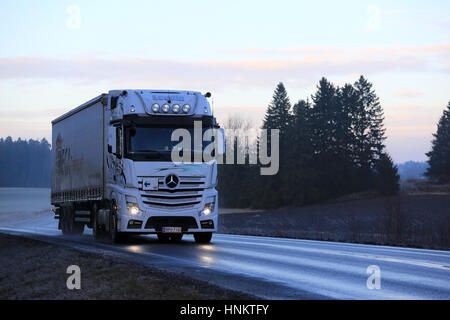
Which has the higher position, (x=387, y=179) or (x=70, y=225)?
(x=387, y=179)

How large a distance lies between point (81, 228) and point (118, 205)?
337 inches

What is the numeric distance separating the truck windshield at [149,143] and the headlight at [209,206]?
1297 millimetres

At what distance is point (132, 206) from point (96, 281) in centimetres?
827

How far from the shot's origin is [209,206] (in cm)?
2027

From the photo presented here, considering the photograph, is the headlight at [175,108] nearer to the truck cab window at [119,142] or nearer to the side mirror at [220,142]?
the side mirror at [220,142]

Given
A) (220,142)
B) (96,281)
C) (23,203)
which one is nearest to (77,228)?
(220,142)

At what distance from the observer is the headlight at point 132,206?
64.1ft

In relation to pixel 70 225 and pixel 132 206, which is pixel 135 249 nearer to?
pixel 132 206

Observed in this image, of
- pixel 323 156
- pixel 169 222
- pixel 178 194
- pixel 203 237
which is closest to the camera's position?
pixel 178 194

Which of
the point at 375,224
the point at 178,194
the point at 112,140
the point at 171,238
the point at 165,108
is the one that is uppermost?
the point at 165,108
